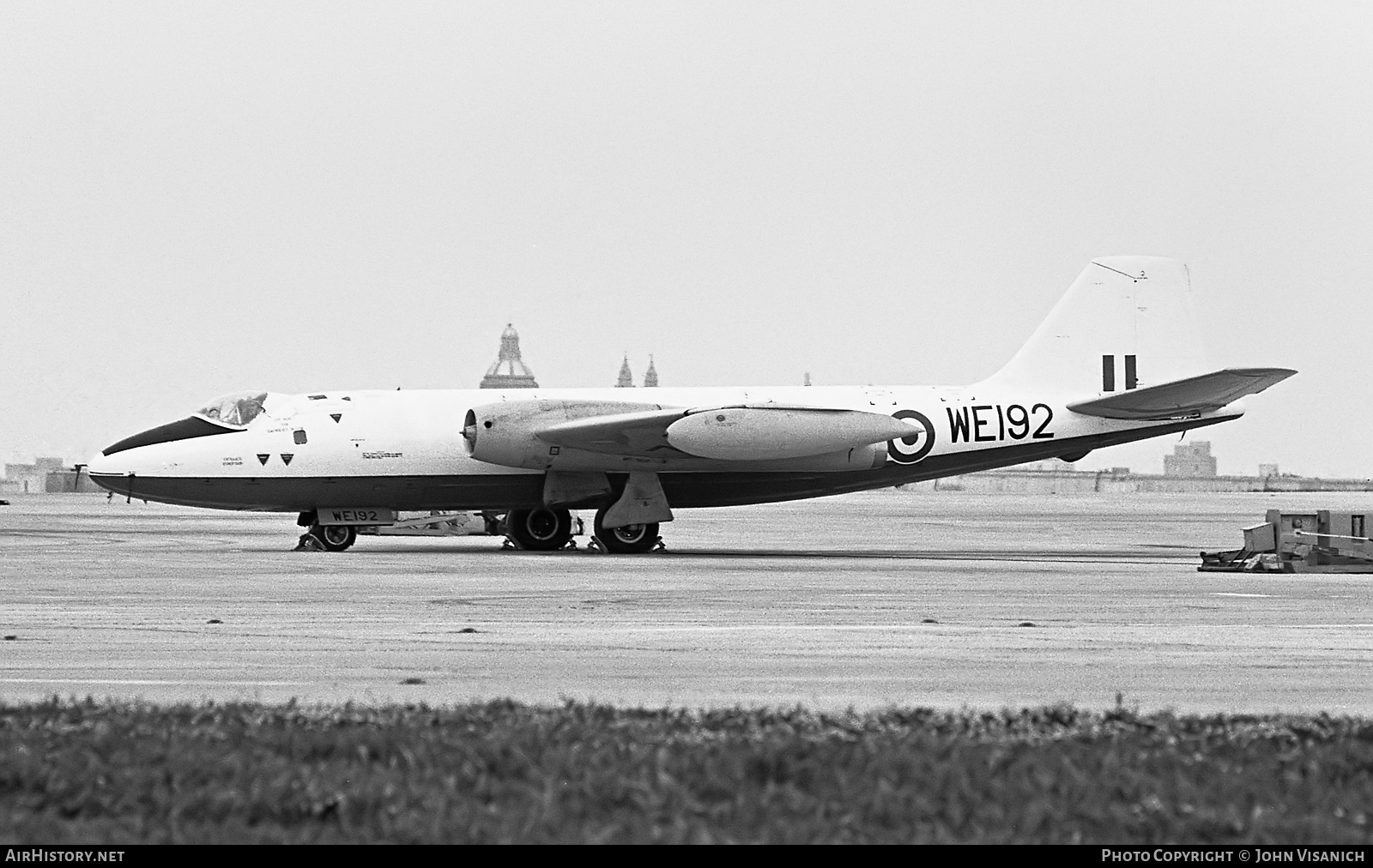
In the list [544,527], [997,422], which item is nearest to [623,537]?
[544,527]

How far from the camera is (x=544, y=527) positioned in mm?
31562

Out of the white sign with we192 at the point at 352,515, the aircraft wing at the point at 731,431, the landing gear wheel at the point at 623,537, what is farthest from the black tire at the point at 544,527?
the white sign with we192 at the point at 352,515

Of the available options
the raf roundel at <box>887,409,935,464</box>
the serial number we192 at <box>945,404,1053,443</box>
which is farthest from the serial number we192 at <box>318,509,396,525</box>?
the serial number we192 at <box>945,404,1053,443</box>

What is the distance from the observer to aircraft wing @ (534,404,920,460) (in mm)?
29281

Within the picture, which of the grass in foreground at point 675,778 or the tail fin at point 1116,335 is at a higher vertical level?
the tail fin at point 1116,335

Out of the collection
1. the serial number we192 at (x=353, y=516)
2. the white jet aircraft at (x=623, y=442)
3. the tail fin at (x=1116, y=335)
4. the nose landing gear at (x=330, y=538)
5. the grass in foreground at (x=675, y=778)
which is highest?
the tail fin at (x=1116, y=335)

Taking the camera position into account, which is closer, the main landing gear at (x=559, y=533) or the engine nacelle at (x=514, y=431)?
the engine nacelle at (x=514, y=431)

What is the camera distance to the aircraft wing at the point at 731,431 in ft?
96.1

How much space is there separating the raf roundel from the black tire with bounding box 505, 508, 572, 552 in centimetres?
624

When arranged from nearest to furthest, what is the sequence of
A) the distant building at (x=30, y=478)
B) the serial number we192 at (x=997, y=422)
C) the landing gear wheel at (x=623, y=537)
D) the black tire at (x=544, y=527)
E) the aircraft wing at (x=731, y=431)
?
the aircraft wing at (x=731, y=431)
the landing gear wheel at (x=623, y=537)
the serial number we192 at (x=997, y=422)
the black tire at (x=544, y=527)
the distant building at (x=30, y=478)

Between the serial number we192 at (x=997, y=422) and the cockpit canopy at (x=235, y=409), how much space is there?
1285 centimetres

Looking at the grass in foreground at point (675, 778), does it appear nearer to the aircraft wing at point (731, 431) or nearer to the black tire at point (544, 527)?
the aircraft wing at point (731, 431)

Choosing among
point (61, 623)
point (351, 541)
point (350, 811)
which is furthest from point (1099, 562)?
point (350, 811)

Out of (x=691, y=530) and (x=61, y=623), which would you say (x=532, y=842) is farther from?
(x=691, y=530)
